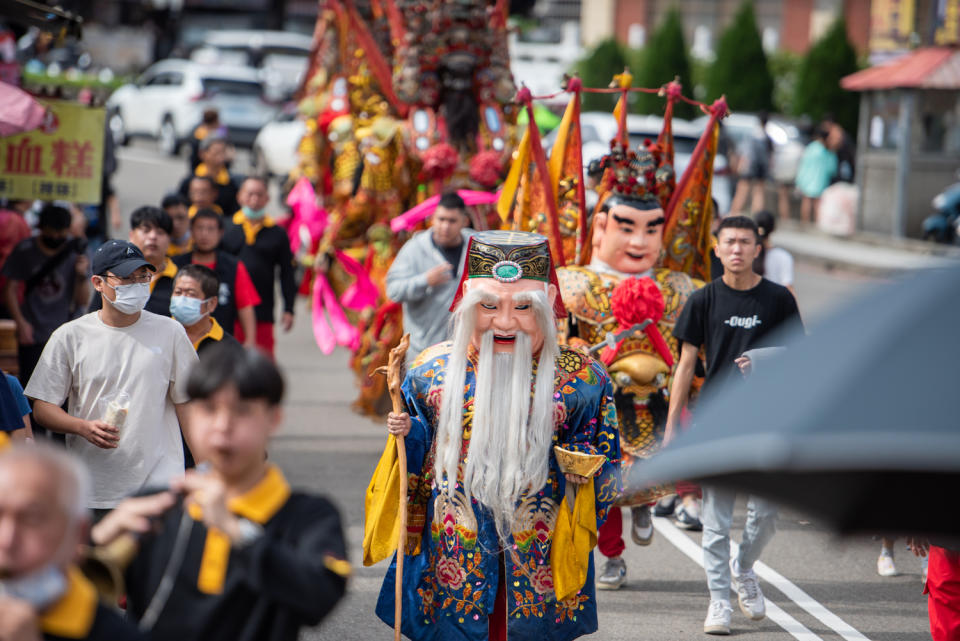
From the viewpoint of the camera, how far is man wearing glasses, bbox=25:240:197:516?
527 cm

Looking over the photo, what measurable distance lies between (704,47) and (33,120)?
3884 centimetres

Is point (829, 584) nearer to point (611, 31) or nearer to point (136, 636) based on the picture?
point (136, 636)

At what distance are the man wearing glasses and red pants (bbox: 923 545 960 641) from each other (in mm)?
2841

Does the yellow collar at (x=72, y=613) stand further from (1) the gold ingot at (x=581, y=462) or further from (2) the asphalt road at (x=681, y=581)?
(1) the gold ingot at (x=581, y=462)

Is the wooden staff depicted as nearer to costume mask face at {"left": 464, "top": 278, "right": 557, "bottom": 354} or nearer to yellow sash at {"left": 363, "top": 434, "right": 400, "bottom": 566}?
yellow sash at {"left": 363, "top": 434, "right": 400, "bottom": 566}

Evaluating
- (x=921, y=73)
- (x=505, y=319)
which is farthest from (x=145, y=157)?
(x=505, y=319)

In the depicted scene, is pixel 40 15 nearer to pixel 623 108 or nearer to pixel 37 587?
pixel 623 108

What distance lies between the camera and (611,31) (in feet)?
157

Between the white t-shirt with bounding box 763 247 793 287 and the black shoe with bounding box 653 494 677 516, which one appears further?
the white t-shirt with bounding box 763 247 793 287

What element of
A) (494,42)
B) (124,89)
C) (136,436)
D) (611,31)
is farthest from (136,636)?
(611,31)

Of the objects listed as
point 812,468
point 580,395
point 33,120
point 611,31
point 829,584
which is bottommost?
point 829,584

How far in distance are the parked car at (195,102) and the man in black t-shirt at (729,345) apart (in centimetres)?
2112

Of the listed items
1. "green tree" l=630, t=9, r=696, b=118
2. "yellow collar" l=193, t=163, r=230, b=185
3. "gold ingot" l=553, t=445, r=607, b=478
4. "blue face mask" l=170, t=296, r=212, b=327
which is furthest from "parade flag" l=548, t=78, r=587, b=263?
"green tree" l=630, t=9, r=696, b=118

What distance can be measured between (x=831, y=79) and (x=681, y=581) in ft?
71.6
